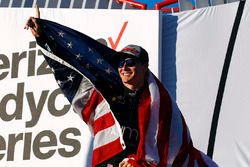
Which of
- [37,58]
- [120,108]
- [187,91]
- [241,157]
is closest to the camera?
[120,108]

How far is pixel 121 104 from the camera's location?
3797 mm

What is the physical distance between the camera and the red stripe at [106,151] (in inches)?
147

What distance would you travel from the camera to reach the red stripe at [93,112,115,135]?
12.5 feet

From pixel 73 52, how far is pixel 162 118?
0.73m

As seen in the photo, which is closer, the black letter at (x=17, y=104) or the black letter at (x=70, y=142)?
the black letter at (x=70, y=142)

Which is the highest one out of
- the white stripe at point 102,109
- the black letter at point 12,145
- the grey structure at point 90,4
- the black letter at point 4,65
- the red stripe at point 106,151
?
the grey structure at point 90,4

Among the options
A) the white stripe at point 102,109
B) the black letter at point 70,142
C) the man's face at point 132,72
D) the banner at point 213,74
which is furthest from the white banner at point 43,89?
the man's face at point 132,72

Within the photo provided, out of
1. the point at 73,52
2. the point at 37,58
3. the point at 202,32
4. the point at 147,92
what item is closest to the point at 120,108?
the point at 147,92

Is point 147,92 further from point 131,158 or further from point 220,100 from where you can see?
point 220,100

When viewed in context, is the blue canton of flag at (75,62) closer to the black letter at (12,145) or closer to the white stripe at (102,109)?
A: the white stripe at (102,109)

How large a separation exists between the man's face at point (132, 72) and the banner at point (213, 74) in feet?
9.89

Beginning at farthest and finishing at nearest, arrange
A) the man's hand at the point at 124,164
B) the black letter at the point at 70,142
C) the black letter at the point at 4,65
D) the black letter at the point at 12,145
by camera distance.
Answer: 1. the black letter at the point at 4,65
2. the black letter at the point at 12,145
3. the black letter at the point at 70,142
4. the man's hand at the point at 124,164

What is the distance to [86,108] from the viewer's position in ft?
12.9

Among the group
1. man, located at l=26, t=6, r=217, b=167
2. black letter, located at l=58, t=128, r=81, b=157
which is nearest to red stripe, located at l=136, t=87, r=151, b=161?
man, located at l=26, t=6, r=217, b=167
